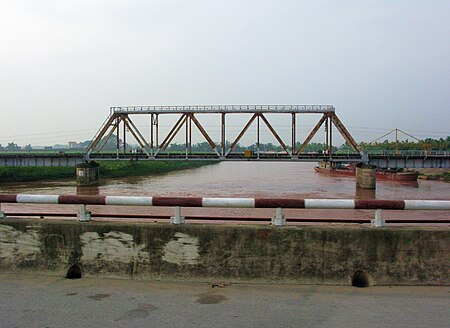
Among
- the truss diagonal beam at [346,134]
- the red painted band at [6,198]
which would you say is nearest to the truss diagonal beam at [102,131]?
the truss diagonal beam at [346,134]

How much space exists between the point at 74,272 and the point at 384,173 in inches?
2751

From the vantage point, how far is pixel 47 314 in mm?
5219

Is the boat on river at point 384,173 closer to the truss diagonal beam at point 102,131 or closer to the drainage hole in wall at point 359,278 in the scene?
the truss diagonal beam at point 102,131

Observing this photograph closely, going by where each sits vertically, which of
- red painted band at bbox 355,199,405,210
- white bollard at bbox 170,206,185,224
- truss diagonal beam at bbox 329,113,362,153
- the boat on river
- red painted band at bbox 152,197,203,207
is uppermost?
truss diagonal beam at bbox 329,113,362,153

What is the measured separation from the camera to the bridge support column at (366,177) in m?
51.7

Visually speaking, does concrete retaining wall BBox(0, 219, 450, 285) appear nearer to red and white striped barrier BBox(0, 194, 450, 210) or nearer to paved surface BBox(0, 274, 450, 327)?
paved surface BBox(0, 274, 450, 327)

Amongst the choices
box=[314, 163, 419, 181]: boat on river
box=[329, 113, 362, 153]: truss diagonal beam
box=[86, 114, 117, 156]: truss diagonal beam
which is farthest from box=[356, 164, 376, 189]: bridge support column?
box=[86, 114, 117, 156]: truss diagonal beam

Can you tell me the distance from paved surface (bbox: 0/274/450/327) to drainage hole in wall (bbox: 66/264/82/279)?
237 mm

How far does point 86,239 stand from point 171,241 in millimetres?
1470

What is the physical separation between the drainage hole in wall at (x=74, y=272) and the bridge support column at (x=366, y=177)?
48956 mm

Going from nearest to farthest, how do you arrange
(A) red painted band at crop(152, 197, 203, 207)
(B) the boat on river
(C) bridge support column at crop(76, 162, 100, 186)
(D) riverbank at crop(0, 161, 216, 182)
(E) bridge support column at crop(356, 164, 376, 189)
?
(A) red painted band at crop(152, 197, 203, 207)
(E) bridge support column at crop(356, 164, 376, 189)
(C) bridge support column at crop(76, 162, 100, 186)
(D) riverbank at crop(0, 161, 216, 182)
(B) the boat on river


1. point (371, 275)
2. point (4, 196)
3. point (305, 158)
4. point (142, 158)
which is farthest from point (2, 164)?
point (371, 275)

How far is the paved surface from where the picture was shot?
499cm

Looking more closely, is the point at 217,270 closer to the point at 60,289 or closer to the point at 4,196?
the point at 60,289
